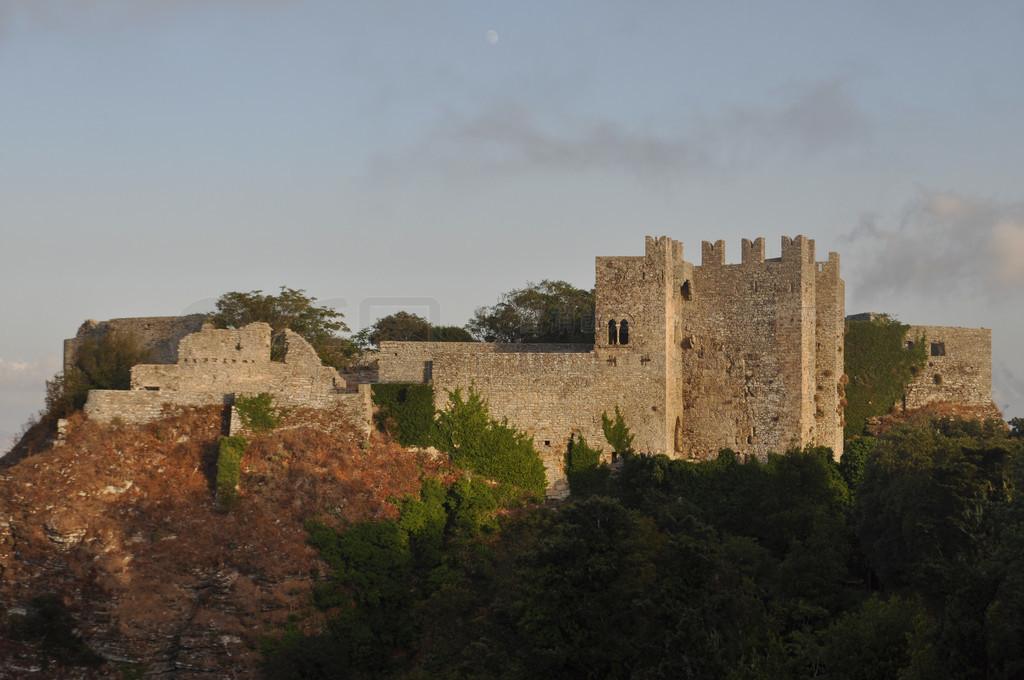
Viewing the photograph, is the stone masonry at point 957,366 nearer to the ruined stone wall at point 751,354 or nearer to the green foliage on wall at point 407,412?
the ruined stone wall at point 751,354

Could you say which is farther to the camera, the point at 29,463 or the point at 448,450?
the point at 448,450

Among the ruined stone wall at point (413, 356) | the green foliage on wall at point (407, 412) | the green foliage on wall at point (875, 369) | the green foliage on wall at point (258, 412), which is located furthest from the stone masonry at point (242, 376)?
the green foliage on wall at point (875, 369)

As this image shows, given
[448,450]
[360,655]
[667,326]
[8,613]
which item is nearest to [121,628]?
[8,613]

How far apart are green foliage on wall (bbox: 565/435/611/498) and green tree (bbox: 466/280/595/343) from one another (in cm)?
925

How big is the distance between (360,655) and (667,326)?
13250mm

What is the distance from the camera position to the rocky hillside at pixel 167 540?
101ft

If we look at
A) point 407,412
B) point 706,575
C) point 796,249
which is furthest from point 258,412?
point 796,249

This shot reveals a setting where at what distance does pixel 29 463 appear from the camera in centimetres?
3444

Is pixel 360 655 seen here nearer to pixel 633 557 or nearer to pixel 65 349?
pixel 633 557

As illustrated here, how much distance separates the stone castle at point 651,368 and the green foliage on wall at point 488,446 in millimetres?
349

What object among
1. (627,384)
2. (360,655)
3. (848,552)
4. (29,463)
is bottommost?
(360,655)

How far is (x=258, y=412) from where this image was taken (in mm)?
36312

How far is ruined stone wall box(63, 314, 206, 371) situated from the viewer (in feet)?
138

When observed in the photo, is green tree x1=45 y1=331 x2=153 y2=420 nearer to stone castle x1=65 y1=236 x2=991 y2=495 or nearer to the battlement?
stone castle x1=65 y1=236 x2=991 y2=495
